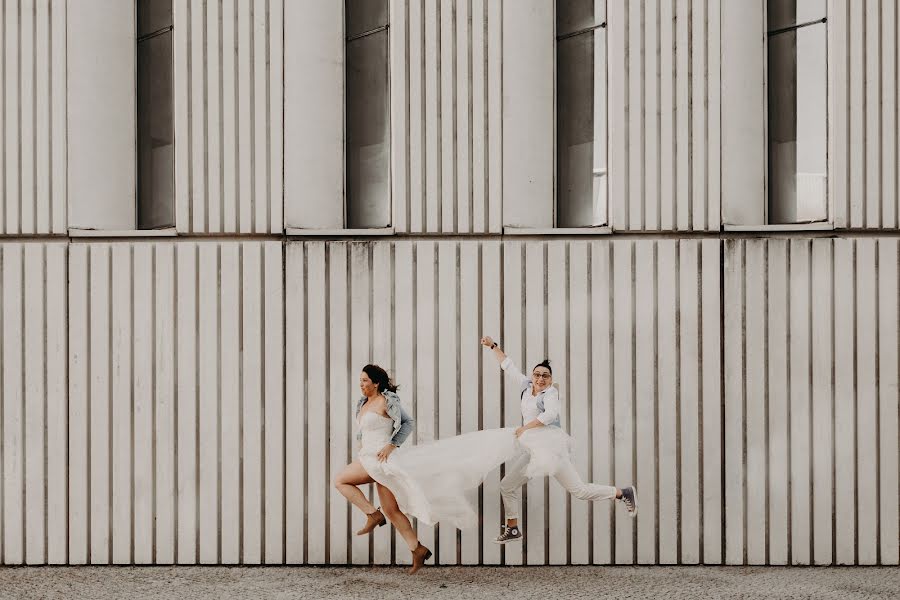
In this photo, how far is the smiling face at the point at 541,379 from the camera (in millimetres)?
6082

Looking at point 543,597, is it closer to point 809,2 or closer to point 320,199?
point 320,199

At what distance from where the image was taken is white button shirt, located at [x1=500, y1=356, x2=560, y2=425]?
19.8 feet

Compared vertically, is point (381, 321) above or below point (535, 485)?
above

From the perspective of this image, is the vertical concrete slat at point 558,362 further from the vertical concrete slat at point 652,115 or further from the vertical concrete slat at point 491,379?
the vertical concrete slat at point 652,115

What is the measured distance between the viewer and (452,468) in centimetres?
611

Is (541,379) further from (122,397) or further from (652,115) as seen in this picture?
(122,397)

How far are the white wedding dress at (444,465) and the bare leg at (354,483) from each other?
0.43 ft

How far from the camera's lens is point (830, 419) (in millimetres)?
6551

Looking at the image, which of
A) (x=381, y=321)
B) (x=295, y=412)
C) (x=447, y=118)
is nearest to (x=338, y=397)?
(x=295, y=412)

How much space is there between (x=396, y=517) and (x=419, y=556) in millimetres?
408

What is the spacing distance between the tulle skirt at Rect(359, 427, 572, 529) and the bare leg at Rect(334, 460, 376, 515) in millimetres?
138

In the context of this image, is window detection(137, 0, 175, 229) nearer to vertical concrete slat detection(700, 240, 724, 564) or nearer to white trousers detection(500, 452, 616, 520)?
white trousers detection(500, 452, 616, 520)

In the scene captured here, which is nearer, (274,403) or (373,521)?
(373,521)

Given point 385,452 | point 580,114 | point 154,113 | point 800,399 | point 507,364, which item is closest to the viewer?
point 385,452
